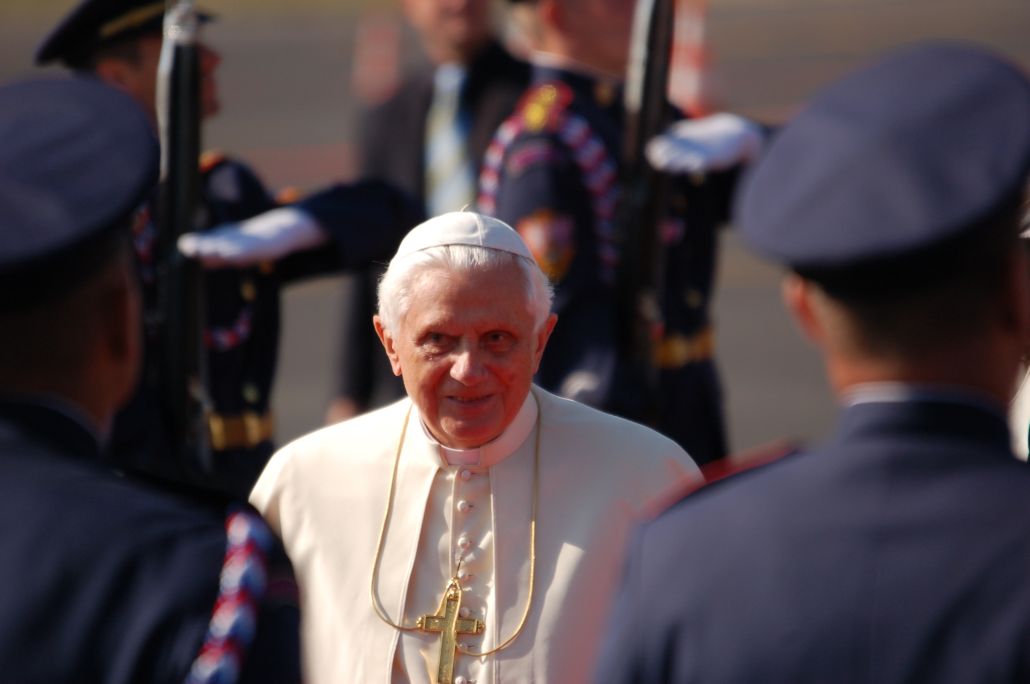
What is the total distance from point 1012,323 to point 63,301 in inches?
44.5

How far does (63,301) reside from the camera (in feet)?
7.41

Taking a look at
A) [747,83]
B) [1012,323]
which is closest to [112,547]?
[1012,323]

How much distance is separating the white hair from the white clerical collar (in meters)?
0.19

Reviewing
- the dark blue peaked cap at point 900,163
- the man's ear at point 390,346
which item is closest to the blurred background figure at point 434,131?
the man's ear at point 390,346

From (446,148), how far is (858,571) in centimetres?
455

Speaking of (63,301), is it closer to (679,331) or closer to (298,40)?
(679,331)

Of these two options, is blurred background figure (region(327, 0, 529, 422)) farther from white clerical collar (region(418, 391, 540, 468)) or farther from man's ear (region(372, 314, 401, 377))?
white clerical collar (region(418, 391, 540, 468))

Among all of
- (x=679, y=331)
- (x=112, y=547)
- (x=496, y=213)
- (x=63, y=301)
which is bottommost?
(x=679, y=331)

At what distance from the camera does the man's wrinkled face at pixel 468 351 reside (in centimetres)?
334

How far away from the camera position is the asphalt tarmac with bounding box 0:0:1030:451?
35.4 feet

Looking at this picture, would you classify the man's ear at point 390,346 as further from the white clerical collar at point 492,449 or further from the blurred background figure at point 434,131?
the blurred background figure at point 434,131

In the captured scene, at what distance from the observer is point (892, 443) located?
2.15 meters

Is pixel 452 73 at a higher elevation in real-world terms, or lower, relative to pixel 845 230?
lower

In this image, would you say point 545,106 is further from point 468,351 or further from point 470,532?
point 470,532
